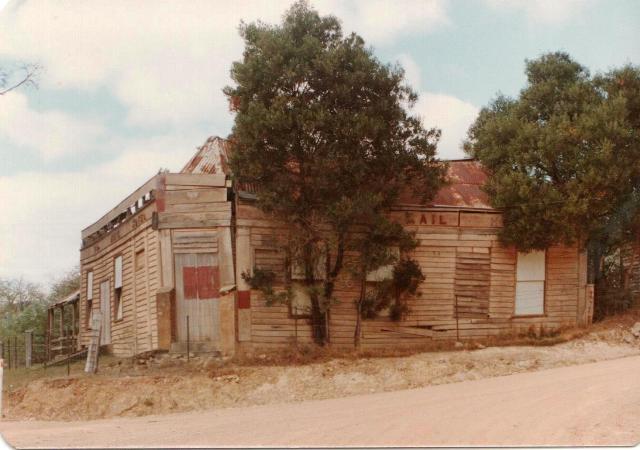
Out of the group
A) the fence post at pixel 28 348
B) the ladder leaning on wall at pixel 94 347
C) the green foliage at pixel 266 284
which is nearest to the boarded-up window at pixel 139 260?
the ladder leaning on wall at pixel 94 347

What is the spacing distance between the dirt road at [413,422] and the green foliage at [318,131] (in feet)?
13.5

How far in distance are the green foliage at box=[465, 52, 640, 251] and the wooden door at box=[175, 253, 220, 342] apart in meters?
7.15

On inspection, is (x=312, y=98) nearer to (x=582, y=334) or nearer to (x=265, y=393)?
(x=265, y=393)

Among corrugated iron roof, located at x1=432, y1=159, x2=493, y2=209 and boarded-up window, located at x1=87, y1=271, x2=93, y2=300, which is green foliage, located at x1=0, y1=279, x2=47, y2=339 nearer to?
boarded-up window, located at x1=87, y1=271, x2=93, y2=300

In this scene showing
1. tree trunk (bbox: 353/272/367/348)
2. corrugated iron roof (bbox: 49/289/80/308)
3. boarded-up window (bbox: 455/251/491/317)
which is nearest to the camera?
tree trunk (bbox: 353/272/367/348)

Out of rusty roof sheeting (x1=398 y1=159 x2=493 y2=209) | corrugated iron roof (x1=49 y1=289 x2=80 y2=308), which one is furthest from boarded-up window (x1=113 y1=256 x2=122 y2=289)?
rusty roof sheeting (x1=398 y1=159 x2=493 y2=209)

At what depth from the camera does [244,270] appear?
61.0ft

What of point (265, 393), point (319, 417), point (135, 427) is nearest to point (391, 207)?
point (265, 393)

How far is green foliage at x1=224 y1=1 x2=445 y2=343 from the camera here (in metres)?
17.9

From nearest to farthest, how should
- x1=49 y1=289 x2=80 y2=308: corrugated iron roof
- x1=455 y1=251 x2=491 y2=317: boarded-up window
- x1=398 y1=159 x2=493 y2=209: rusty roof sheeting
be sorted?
x1=455 y1=251 x2=491 y2=317: boarded-up window < x1=398 y1=159 x2=493 y2=209: rusty roof sheeting < x1=49 y1=289 x2=80 y2=308: corrugated iron roof

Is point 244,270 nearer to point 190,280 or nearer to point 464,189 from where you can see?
point 190,280

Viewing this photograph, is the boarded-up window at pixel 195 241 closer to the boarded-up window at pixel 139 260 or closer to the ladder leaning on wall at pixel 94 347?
the boarded-up window at pixel 139 260

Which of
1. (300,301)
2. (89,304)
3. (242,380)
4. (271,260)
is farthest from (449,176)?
(89,304)

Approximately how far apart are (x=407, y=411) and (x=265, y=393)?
3.76m
